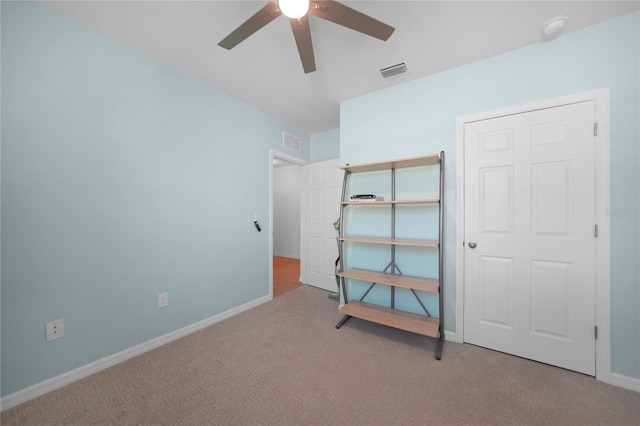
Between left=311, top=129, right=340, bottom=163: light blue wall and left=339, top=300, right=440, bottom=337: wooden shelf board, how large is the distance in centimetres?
241

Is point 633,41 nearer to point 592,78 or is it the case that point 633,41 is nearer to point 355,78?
point 592,78

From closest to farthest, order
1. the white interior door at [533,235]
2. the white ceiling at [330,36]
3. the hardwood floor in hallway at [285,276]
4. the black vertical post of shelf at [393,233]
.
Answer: the white ceiling at [330,36], the white interior door at [533,235], the black vertical post of shelf at [393,233], the hardwood floor in hallway at [285,276]

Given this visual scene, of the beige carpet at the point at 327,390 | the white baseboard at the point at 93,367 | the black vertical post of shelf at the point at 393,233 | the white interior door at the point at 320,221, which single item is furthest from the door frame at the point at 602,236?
the white baseboard at the point at 93,367

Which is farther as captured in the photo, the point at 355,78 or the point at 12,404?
the point at 355,78

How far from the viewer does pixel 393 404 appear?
1.49 meters

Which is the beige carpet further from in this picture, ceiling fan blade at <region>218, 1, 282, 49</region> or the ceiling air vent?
the ceiling air vent

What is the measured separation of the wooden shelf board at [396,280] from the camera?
82.1 inches

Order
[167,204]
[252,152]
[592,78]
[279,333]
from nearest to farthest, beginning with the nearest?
[592,78], [167,204], [279,333], [252,152]

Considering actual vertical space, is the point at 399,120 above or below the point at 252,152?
above

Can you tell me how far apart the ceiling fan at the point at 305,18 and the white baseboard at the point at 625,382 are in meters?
2.85

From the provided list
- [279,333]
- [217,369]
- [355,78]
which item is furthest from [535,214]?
[217,369]

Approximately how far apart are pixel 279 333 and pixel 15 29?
9.82 feet

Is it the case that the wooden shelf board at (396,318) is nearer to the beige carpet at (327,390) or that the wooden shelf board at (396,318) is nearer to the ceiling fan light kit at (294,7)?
the beige carpet at (327,390)

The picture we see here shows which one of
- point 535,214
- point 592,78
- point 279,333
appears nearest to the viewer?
point 592,78
